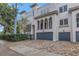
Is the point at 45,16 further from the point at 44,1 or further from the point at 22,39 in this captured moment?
the point at 22,39

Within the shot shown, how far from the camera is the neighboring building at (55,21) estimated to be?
3783mm

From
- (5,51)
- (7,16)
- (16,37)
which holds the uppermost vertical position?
(7,16)

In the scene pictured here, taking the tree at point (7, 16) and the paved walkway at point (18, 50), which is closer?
the paved walkway at point (18, 50)

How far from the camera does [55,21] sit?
3955mm

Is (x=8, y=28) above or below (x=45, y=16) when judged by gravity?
below

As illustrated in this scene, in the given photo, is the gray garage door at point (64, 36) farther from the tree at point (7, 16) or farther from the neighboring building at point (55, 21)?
the tree at point (7, 16)

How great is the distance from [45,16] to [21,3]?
2.19 ft

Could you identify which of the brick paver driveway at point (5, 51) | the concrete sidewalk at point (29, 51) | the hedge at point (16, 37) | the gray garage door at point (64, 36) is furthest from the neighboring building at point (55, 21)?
the brick paver driveway at point (5, 51)

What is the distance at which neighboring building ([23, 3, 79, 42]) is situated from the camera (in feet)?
12.4

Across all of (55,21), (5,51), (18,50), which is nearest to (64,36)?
(55,21)

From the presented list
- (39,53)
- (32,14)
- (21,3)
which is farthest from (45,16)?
(39,53)

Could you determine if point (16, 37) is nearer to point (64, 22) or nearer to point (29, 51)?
point (29, 51)

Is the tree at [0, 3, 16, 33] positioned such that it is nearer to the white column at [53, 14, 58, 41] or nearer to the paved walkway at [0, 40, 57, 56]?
the paved walkway at [0, 40, 57, 56]

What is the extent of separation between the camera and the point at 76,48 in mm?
3602
